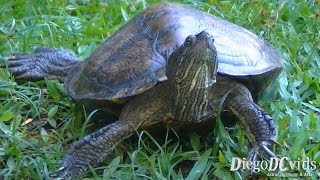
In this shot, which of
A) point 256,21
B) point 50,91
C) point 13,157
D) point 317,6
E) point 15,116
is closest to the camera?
point 13,157

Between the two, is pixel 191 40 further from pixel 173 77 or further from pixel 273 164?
pixel 273 164

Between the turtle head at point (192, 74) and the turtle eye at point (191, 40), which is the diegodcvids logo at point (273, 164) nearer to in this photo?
the turtle head at point (192, 74)

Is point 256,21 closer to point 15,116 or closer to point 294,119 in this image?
point 294,119

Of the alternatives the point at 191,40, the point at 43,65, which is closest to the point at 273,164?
the point at 191,40

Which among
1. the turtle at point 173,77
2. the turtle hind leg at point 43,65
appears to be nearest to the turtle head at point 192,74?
the turtle at point 173,77

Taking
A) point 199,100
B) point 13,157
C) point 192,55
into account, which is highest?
point 192,55

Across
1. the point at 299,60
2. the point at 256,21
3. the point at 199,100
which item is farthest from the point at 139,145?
the point at 256,21
